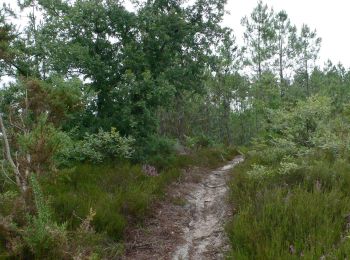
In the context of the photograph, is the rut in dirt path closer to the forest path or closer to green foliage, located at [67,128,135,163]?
the forest path

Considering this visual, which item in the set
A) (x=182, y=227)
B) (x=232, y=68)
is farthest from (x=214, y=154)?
(x=232, y=68)

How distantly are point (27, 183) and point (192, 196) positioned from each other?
538cm

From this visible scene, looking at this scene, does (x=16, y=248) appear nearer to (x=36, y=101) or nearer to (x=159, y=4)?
(x=36, y=101)

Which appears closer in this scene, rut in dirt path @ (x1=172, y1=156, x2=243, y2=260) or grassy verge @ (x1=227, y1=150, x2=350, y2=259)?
grassy verge @ (x1=227, y1=150, x2=350, y2=259)

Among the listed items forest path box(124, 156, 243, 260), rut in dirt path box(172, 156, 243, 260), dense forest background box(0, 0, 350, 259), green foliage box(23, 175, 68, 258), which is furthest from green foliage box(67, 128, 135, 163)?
green foliage box(23, 175, 68, 258)

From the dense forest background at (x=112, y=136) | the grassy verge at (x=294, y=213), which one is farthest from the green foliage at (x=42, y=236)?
the grassy verge at (x=294, y=213)

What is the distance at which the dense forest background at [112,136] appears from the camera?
4691mm

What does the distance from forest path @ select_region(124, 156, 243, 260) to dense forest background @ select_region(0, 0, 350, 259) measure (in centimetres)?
38

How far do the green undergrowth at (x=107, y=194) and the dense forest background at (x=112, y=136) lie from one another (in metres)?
0.03

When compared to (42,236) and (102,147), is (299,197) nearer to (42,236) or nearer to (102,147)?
(42,236)

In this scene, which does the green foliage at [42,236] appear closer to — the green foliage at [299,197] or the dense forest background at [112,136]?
the dense forest background at [112,136]

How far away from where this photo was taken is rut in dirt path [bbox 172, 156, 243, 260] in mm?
5918

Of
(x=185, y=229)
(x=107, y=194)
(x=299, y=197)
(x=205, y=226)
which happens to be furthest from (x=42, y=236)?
(x=299, y=197)

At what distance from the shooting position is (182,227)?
23.7 ft
